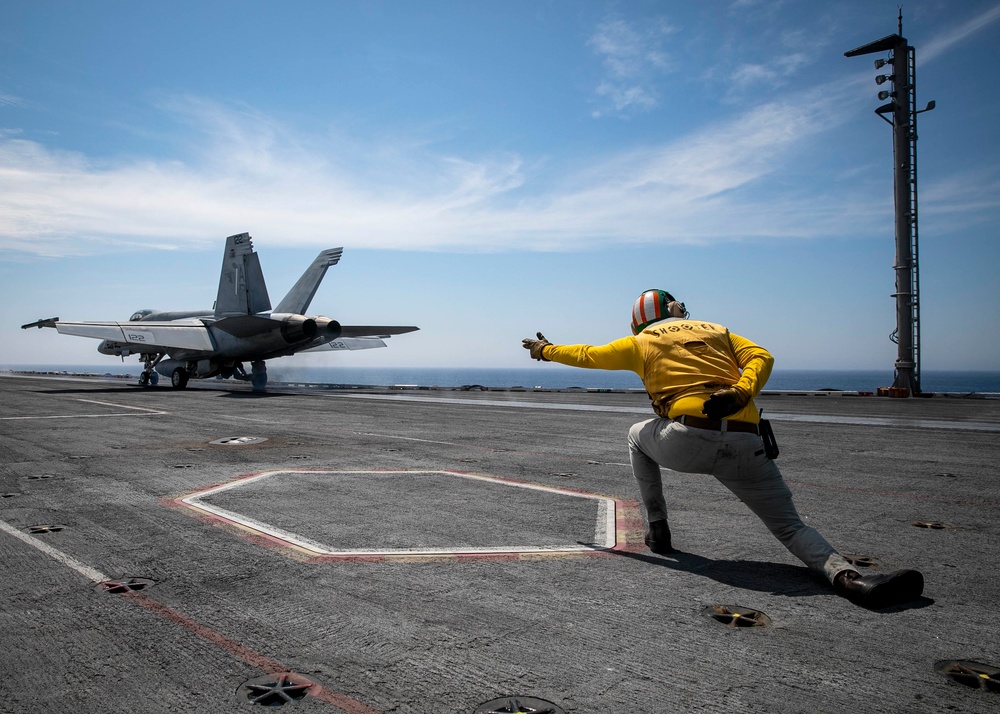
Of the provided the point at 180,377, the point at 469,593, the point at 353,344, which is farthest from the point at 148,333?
the point at 469,593

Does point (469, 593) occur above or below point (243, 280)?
below

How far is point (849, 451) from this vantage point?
454 inches

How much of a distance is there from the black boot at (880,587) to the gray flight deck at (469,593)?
3.0 inches

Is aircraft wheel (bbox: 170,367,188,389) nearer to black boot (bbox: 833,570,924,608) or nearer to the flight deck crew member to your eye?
Result: the flight deck crew member

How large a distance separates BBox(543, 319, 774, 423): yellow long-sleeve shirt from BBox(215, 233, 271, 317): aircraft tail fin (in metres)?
32.0

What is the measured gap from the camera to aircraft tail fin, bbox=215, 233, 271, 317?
3434cm

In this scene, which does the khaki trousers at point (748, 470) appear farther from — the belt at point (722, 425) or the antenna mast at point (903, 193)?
the antenna mast at point (903, 193)

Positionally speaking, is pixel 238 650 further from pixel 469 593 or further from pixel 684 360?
pixel 684 360

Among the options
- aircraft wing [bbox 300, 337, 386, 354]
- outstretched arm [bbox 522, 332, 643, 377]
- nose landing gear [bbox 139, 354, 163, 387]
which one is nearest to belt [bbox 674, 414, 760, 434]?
outstretched arm [bbox 522, 332, 643, 377]

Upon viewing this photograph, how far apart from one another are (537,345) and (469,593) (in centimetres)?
226

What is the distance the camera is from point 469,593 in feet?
14.3

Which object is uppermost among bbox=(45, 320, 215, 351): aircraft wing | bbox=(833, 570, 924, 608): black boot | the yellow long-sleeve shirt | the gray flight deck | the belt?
bbox=(45, 320, 215, 351): aircraft wing

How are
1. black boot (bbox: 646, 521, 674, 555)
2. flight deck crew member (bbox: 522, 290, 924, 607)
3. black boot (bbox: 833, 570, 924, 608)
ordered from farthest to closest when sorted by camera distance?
1. black boot (bbox: 646, 521, 674, 555)
2. flight deck crew member (bbox: 522, 290, 924, 607)
3. black boot (bbox: 833, 570, 924, 608)

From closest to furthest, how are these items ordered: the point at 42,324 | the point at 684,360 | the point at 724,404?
the point at 724,404
the point at 684,360
the point at 42,324
